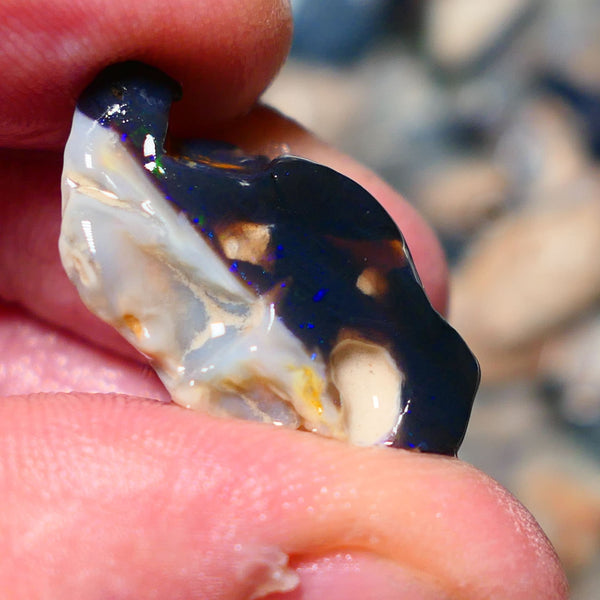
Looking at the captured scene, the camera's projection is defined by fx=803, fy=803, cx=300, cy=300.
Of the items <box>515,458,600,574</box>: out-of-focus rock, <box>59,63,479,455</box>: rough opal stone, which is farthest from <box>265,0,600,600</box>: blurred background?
<box>59,63,479,455</box>: rough opal stone

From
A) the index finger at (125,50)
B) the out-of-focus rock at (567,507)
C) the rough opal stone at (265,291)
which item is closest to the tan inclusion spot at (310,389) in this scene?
the rough opal stone at (265,291)

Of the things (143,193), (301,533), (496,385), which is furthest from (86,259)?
(496,385)

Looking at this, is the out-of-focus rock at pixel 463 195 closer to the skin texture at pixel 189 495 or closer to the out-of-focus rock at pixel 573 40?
the out-of-focus rock at pixel 573 40

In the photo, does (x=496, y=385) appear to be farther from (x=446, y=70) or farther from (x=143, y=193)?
(x=143, y=193)

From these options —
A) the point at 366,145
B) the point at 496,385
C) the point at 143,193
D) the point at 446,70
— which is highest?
the point at 143,193

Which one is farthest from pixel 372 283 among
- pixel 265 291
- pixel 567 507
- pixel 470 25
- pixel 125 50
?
pixel 470 25

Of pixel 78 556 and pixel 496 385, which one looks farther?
pixel 496 385
